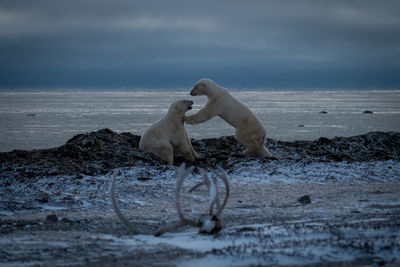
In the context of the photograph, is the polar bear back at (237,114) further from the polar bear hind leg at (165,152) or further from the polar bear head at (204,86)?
the polar bear hind leg at (165,152)

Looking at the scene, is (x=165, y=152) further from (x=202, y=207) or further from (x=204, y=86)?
(x=202, y=207)

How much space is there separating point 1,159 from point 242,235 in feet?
21.8

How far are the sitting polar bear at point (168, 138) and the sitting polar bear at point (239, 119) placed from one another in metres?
0.35

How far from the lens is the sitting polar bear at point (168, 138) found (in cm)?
984

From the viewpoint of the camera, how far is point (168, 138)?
32.5ft

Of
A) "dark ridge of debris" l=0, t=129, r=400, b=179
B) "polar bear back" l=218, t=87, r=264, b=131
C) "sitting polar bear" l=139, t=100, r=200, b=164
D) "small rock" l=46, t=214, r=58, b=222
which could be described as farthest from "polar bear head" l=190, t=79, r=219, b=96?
"small rock" l=46, t=214, r=58, b=222

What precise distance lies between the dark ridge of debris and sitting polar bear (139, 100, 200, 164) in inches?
8.5

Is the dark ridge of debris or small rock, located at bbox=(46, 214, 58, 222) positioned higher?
the dark ridge of debris

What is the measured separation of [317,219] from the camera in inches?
209

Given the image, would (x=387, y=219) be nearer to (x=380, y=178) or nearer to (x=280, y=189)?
(x=280, y=189)

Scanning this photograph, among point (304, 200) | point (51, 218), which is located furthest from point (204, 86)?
point (51, 218)

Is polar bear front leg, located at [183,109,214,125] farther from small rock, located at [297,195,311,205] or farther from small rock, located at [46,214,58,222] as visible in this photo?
small rock, located at [46,214,58,222]

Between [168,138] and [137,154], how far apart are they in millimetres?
703

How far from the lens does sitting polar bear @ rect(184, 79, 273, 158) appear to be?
10328 millimetres
